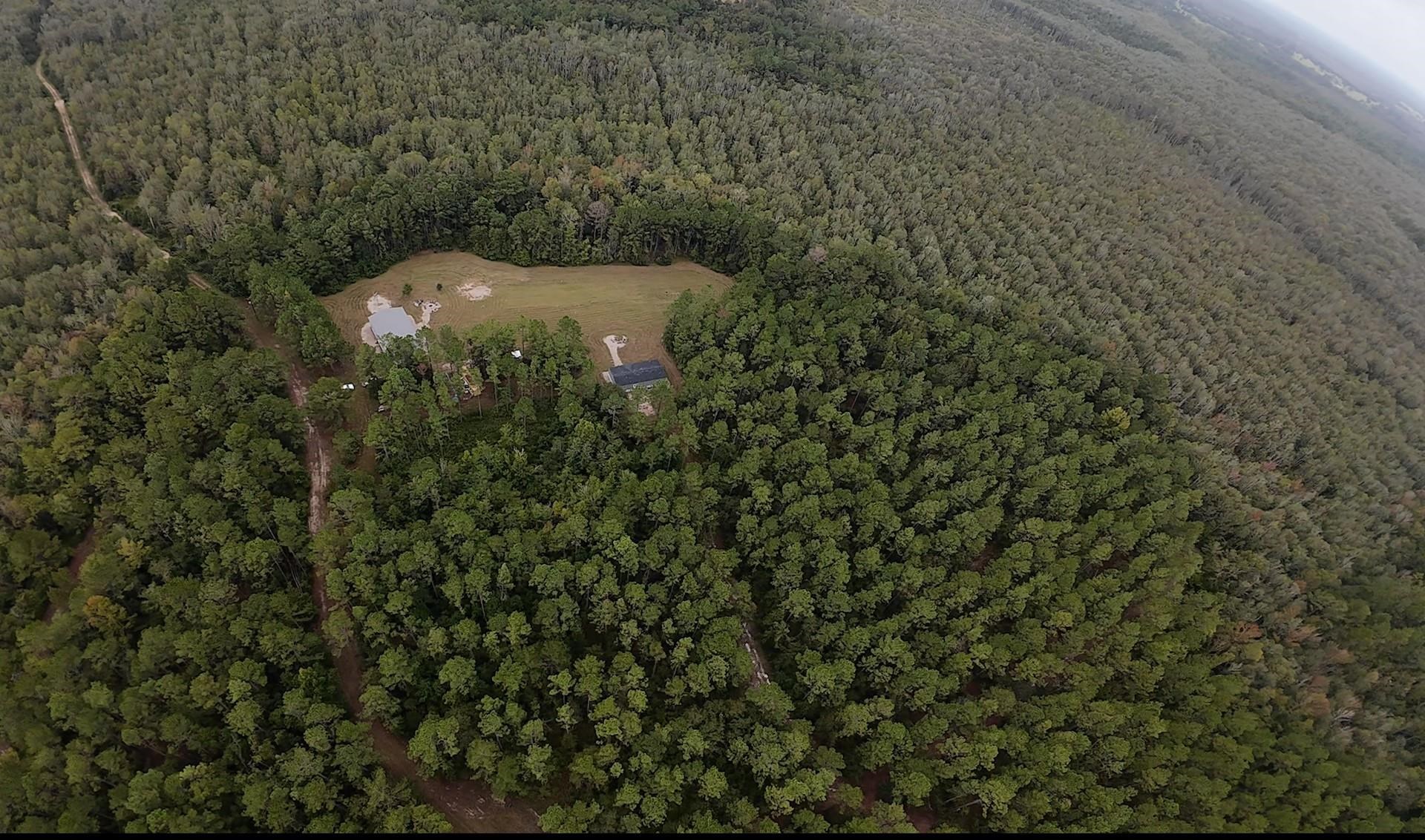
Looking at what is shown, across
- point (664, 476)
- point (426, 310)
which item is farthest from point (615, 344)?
point (664, 476)

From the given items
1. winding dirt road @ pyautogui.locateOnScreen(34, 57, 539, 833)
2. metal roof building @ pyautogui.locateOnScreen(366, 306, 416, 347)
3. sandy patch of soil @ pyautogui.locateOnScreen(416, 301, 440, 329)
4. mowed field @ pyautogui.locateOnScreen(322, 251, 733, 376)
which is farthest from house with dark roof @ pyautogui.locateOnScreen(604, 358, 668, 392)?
winding dirt road @ pyautogui.locateOnScreen(34, 57, 539, 833)

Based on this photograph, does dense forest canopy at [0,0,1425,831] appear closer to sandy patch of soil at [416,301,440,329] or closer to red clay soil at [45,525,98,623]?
red clay soil at [45,525,98,623]

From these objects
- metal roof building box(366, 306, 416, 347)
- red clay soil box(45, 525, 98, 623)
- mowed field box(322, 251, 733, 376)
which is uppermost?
mowed field box(322, 251, 733, 376)

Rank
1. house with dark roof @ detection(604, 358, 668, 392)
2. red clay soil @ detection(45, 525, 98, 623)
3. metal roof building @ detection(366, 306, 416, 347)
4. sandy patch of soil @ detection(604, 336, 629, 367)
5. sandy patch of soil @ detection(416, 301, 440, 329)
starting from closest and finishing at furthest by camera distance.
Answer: red clay soil @ detection(45, 525, 98, 623) < house with dark roof @ detection(604, 358, 668, 392) < metal roof building @ detection(366, 306, 416, 347) < sandy patch of soil @ detection(416, 301, 440, 329) < sandy patch of soil @ detection(604, 336, 629, 367)

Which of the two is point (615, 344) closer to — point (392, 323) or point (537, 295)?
point (537, 295)

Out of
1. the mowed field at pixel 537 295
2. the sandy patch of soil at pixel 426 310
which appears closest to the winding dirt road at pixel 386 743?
the sandy patch of soil at pixel 426 310

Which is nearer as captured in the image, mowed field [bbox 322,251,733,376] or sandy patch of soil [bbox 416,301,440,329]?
sandy patch of soil [bbox 416,301,440,329]
